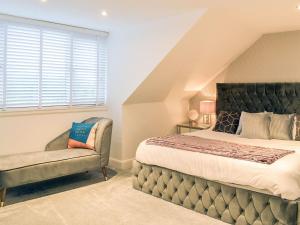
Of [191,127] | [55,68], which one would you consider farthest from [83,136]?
[191,127]

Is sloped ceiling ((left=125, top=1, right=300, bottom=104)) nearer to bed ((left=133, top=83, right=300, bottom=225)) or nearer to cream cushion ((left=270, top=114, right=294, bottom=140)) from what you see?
bed ((left=133, top=83, right=300, bottom=225))

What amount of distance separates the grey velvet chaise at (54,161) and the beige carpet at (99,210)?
0.85 ft

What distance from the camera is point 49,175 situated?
3646mm

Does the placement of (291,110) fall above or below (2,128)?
above

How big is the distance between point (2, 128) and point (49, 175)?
0.95 meters

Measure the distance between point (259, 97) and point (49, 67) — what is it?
128 inches

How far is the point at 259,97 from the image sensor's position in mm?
4926

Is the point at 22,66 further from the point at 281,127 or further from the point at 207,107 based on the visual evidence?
the point at 281,127

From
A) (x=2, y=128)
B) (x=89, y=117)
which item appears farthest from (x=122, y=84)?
(x=2, y=128)

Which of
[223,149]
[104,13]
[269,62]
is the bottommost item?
[223,149]

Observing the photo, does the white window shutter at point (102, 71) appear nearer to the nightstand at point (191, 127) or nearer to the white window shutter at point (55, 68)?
the white window shutter at point (55, 68)

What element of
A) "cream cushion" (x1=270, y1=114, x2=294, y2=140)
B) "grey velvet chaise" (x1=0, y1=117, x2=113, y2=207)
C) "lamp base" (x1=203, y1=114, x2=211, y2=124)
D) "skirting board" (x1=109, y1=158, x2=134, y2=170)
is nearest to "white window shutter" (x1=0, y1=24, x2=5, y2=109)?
"grey velvet chaise" (x1=0, y1=117, x2=113, y2=207)

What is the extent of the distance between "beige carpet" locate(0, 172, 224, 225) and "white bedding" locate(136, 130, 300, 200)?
1.43 feet

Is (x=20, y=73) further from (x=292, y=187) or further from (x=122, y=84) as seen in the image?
(x=292, y=187)
